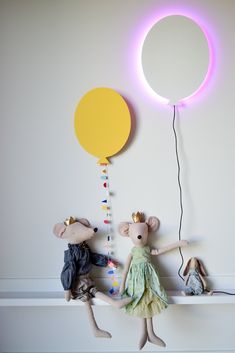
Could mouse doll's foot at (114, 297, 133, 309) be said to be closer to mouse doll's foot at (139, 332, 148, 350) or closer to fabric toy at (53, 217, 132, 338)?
fabric toy at (53, 217, 132, 338)

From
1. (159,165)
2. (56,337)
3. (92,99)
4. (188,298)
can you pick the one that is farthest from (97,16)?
(56,337)

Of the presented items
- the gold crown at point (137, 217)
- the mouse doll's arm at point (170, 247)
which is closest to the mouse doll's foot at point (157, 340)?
the mouse doll's arm at point (170, 247)

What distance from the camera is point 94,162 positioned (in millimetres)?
1326

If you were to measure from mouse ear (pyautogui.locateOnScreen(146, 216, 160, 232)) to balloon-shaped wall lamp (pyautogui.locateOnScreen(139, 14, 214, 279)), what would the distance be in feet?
1.57

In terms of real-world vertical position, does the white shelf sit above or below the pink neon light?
below

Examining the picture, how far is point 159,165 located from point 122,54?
1.60 ft

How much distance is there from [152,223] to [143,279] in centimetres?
22

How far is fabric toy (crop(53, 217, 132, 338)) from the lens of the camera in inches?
47.3

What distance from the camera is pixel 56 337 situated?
53.4 inches

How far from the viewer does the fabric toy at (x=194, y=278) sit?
4.08ft

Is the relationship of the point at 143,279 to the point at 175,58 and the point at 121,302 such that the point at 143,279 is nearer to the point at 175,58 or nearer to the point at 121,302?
the point at 121,302

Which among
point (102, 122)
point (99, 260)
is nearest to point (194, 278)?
point (99, 260)

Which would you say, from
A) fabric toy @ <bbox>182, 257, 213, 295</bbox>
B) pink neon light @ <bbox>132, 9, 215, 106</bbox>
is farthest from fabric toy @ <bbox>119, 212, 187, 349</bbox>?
pink neon light @ <bbox>132, 9, 215, 106</bbox>

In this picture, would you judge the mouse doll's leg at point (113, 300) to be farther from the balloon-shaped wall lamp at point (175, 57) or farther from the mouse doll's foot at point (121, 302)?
the balloon-shaped wall lamp at point (175, 57)
